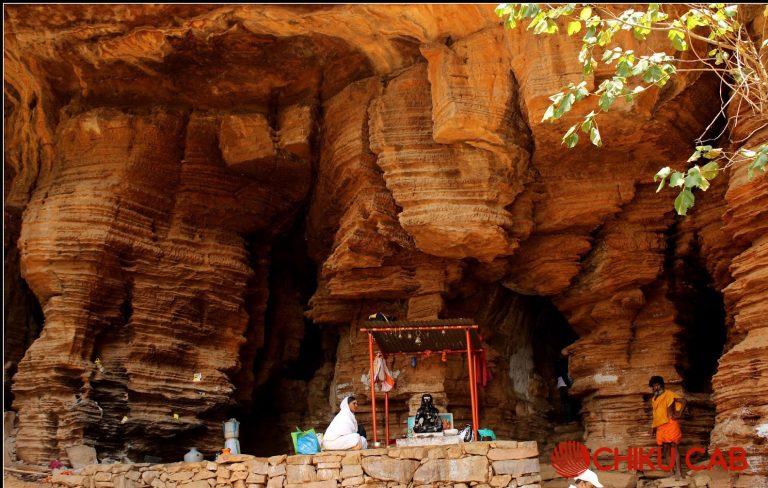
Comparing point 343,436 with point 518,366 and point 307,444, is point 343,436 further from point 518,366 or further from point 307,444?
point 518,366

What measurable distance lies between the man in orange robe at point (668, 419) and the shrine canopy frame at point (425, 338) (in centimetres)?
253

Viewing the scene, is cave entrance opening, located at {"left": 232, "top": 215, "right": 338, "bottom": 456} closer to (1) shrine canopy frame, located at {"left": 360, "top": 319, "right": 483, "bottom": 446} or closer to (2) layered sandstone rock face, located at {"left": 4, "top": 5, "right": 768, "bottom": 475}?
(2) layered sandstone rock face, located at {"left": 4, "top": 5, "right": 768, "bottom": 475}

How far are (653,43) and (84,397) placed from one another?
1012 cm

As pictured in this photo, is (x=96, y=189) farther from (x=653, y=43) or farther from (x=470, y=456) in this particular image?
(x=653, y=43)

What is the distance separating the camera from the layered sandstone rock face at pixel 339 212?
11.7 metres

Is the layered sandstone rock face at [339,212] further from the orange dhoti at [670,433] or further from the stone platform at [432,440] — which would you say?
the stone platform at [432,440]

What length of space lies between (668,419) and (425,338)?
3.55 m

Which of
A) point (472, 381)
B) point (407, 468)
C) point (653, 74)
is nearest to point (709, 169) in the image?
point (653, 74)

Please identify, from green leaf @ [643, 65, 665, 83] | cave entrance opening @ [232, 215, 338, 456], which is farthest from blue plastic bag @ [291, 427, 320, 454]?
green leaf @ [643, 65, 665, 83]

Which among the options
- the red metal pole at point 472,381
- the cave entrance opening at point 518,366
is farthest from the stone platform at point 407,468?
the cave entrance opening at point 518,366

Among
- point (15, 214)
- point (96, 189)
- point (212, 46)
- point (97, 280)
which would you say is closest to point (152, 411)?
point (97, 280)

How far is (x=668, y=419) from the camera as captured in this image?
34.6 ft

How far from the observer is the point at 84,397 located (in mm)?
12156

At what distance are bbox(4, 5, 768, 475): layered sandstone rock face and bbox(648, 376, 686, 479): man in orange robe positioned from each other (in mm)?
1450
